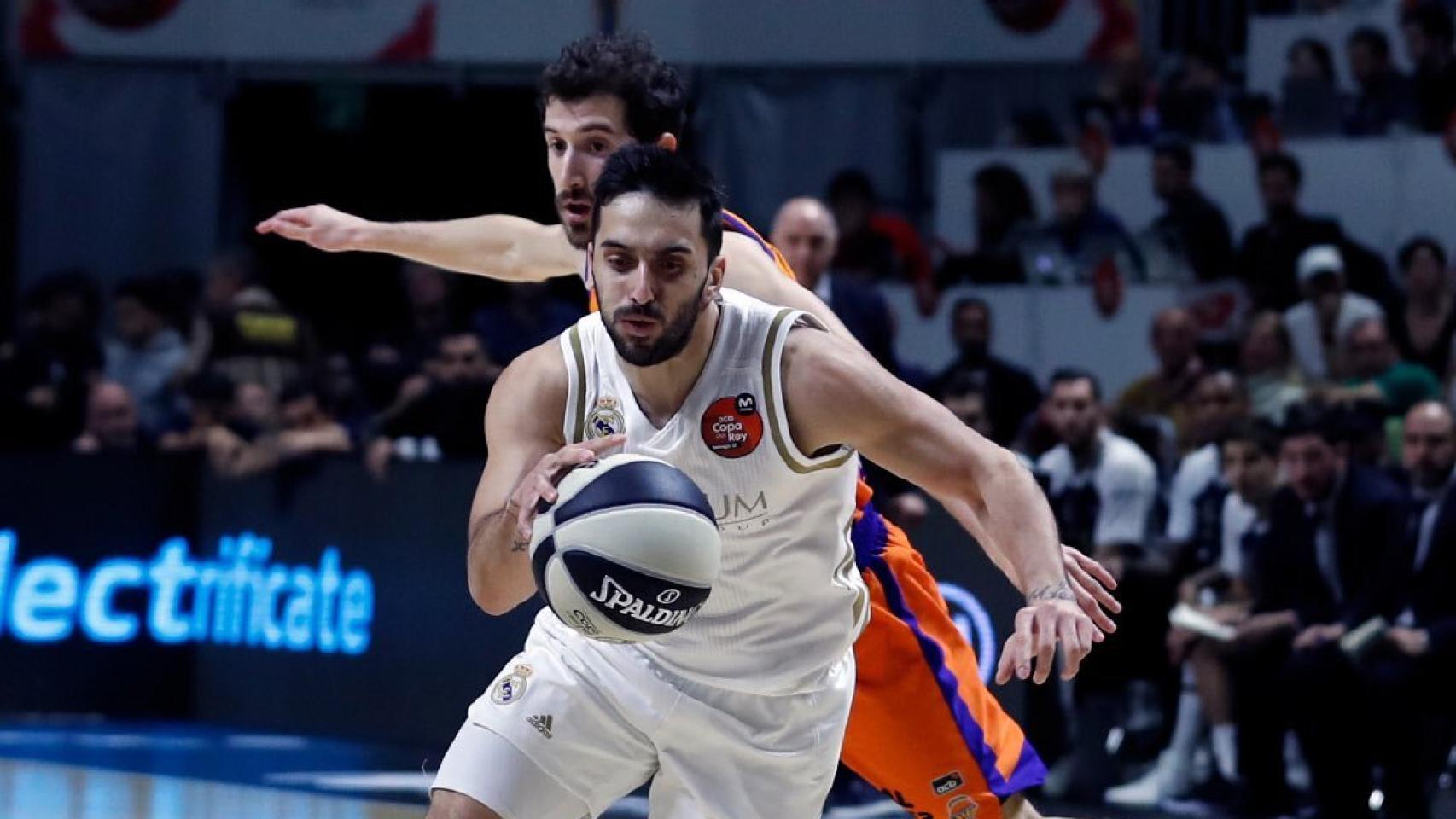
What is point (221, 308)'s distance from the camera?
12.1 metres

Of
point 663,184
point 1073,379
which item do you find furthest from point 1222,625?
point 663,184

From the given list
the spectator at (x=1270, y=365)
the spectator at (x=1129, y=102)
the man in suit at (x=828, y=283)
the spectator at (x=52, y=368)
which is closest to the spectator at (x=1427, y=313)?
the spectator at (x=1270, y=365)

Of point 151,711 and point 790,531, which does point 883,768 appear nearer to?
point 790,531

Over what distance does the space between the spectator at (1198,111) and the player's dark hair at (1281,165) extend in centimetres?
105

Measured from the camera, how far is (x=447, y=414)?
1048 centimetres

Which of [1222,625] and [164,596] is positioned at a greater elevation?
[1222,625]

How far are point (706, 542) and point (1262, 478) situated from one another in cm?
525

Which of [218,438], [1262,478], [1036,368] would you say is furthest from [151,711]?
[1262,478]

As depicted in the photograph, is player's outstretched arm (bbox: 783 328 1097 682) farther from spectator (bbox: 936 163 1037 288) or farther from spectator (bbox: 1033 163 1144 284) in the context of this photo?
spectator (bbox: 936 163 1037 288)

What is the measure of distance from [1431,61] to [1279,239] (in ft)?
4.65

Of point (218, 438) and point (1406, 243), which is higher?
point (1406, 243)

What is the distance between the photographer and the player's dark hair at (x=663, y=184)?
13.6 feet

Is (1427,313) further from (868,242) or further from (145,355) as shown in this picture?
(145,355)

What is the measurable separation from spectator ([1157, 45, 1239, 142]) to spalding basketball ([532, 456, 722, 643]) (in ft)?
27.6
